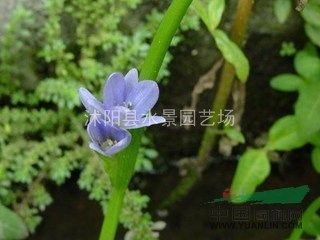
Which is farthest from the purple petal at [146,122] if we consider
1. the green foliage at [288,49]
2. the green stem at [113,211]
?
the green foliage at [288,49]

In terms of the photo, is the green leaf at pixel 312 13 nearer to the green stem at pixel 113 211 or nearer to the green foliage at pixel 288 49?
the green foliage at pixel 288 49

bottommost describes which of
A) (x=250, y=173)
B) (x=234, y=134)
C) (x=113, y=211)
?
(x=113, y=211)

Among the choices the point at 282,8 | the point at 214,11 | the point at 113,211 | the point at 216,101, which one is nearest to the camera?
the point at 113,211

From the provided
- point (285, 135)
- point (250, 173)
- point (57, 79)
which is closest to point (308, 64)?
point (285, 135)

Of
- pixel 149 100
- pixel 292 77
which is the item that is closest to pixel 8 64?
pixel 292 77

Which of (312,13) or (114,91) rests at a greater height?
(312,13)

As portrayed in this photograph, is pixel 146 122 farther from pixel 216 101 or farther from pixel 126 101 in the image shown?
pixel 216 101

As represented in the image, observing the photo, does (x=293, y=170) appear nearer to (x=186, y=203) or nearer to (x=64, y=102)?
(x=186, y=203)
